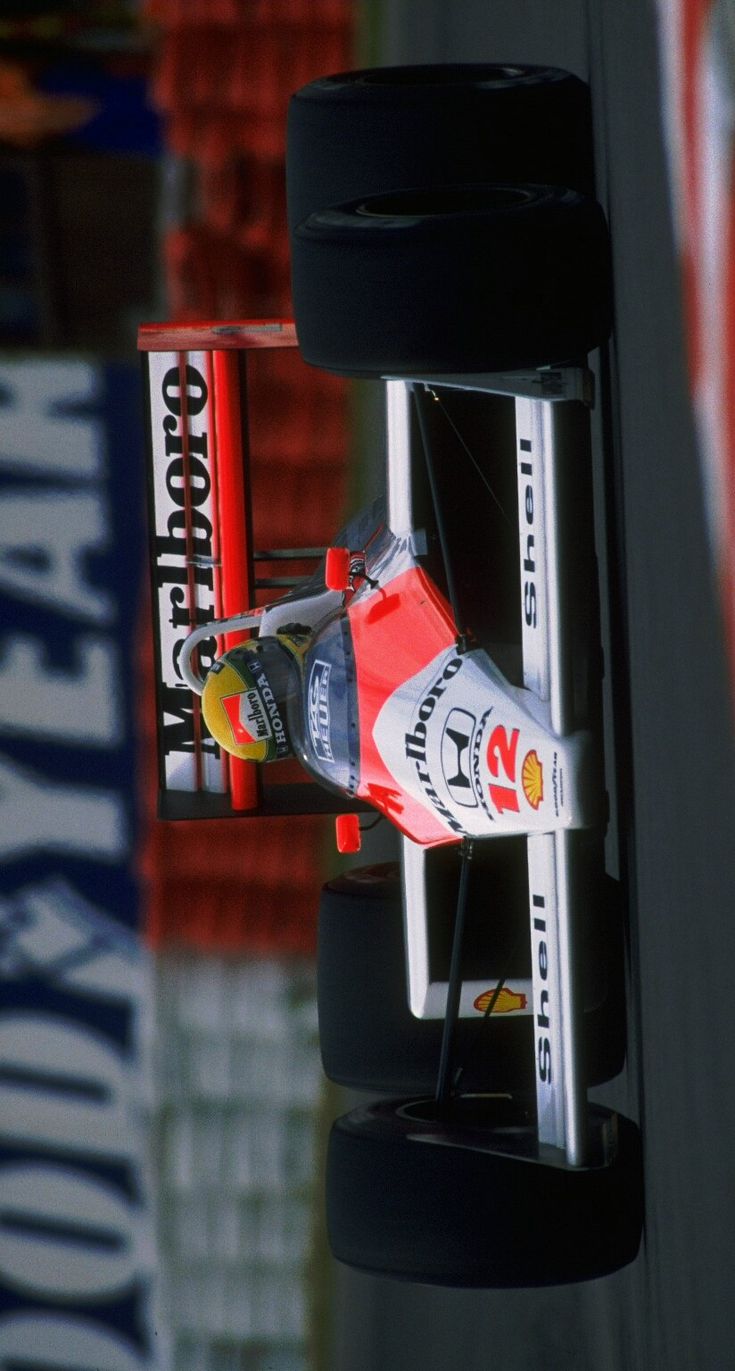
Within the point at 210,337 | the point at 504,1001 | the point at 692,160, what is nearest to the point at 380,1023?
the point at 504,1001

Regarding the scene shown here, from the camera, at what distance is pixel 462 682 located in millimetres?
1303

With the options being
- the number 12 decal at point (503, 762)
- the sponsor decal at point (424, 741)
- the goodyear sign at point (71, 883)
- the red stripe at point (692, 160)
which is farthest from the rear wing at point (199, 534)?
the goodyear sign at point (71, 883)

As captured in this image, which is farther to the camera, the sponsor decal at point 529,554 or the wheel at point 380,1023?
the wheel at point 380,1023

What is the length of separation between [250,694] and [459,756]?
31 cm

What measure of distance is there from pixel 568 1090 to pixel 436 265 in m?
0.70

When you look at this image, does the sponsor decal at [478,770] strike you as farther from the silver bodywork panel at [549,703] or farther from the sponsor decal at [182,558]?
the sponsor decal at [182,558]

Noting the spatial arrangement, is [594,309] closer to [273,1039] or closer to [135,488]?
[135,488]

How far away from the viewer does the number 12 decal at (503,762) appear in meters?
1.23

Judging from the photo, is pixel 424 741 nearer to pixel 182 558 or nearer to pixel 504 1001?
pixel 504 1001

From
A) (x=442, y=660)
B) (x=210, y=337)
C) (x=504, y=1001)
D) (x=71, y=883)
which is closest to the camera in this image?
(x=442, y=660)

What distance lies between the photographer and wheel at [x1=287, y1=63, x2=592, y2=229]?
56.1 inches

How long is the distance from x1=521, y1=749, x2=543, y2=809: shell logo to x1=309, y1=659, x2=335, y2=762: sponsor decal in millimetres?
315

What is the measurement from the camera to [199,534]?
163 cm

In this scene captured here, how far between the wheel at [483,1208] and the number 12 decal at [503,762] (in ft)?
1.00
